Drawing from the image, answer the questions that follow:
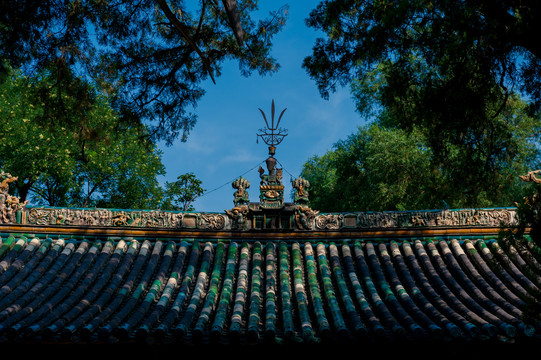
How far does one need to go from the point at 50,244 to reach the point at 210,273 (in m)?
3.13

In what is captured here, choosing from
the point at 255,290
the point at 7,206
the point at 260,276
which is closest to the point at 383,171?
the point at 260,276

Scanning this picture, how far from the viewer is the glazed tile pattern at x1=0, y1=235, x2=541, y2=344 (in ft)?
25.3

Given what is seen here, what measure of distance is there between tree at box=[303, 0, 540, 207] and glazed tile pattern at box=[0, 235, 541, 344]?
1526mm

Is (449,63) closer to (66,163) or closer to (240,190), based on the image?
(240,190)

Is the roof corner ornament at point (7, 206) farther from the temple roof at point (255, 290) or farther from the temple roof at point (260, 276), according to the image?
the temple roof at point (255, 290)

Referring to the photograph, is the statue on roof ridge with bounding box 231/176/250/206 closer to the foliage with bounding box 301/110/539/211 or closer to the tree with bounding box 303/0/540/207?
the tree with bounding box 303/0/540/207

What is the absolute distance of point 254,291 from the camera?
9.31 metres

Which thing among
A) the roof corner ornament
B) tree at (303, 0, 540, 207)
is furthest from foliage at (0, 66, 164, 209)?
tree at (303, 0, 540, 207)

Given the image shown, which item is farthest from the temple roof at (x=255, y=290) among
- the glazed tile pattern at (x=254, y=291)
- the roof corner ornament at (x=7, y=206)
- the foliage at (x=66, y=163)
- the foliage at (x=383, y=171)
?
the foliage at (x=66, y=163)

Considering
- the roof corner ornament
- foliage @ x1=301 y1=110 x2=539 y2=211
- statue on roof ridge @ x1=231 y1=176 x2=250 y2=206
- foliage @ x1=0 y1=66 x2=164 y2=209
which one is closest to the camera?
the roof corner ornament

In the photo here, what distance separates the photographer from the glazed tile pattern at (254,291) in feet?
25.3

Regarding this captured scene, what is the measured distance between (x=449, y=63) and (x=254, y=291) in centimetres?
468

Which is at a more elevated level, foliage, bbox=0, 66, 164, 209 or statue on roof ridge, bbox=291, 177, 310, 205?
foliage, bbox=0, 66, 164, 209

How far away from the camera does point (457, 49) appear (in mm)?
7594
